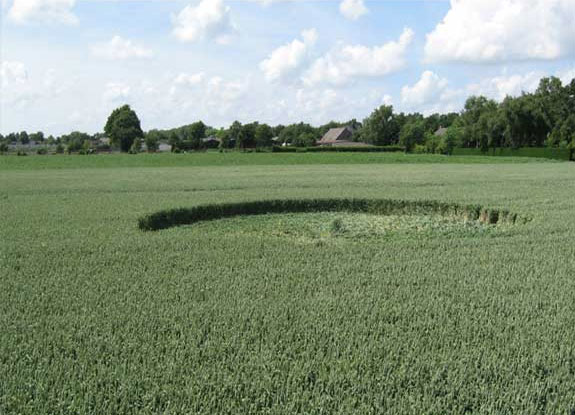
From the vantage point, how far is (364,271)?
668cm

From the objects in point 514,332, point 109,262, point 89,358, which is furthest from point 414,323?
point 109,262

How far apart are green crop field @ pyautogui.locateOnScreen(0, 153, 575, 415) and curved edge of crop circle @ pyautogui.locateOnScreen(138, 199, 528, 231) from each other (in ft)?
7.44

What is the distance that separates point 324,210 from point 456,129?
6693 centimetres

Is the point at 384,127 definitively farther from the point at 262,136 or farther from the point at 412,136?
the point at 262,136

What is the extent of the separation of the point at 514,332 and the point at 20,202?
538 inches

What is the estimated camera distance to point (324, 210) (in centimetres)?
1487

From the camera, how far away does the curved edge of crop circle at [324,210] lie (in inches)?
489

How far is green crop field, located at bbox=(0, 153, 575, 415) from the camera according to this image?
11.3 feet

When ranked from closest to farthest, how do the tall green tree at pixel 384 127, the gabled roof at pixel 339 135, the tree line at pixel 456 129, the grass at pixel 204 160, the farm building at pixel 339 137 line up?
1. the grass at pixel 204 160
2. the tree line at pixel 456 129
3. the tall green tree at pixel 384 127
4. the farm building at pixel 339 137
5. the gabled roof at pixel 339 135

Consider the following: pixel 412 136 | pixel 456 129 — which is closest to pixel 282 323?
pixel 456 129

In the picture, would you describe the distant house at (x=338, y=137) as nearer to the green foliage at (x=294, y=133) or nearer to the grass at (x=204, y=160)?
the green foliage at (x=294, y=133)

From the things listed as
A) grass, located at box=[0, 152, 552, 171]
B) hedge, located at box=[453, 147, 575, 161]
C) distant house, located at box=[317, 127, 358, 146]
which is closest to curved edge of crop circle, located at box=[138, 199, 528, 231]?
grass, located at box=[0, 152, 552, 171]

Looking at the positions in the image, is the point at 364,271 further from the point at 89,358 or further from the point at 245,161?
the point at 245,161

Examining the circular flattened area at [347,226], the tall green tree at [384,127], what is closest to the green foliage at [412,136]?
the tall green tree at [384,127]
